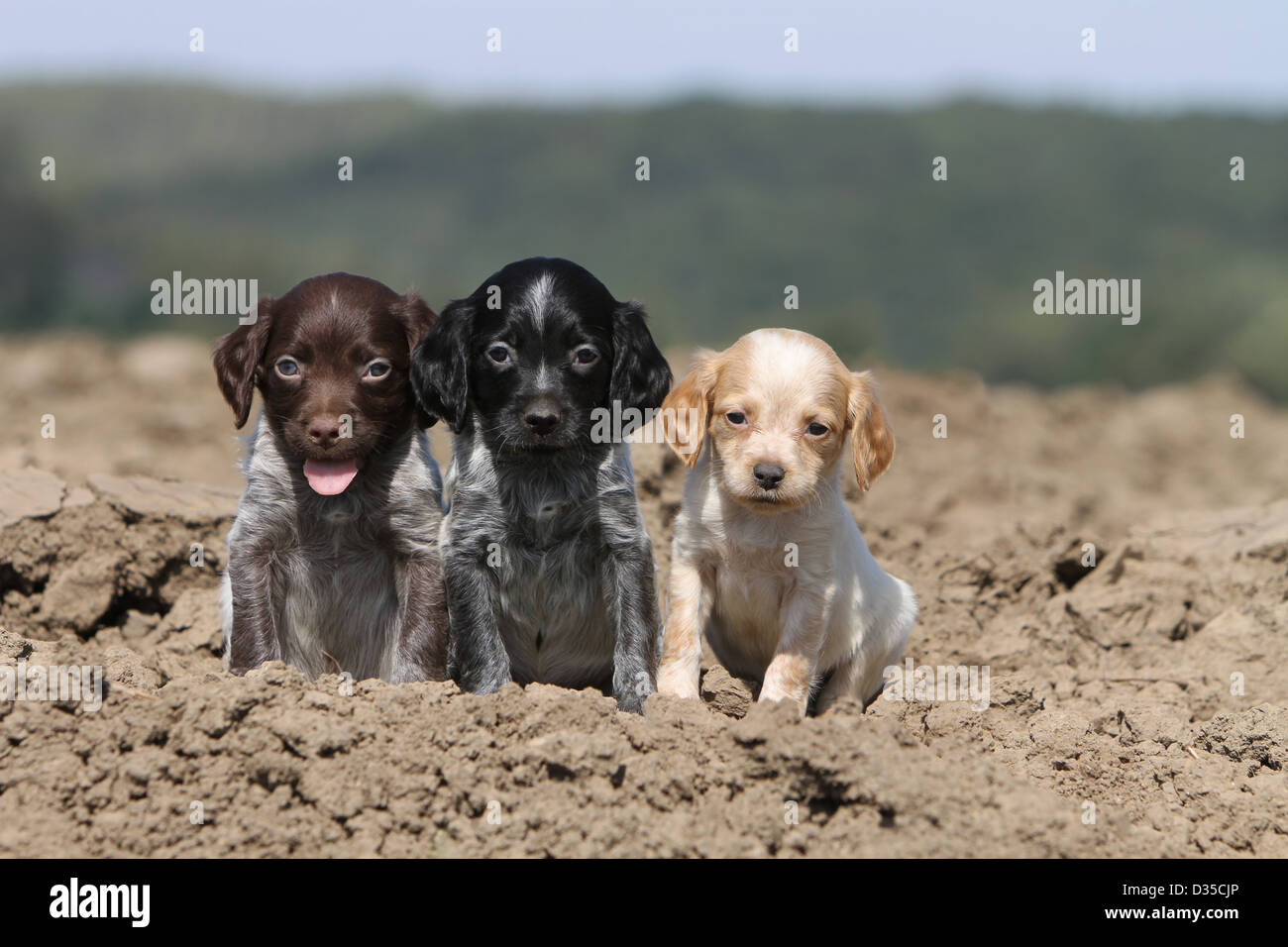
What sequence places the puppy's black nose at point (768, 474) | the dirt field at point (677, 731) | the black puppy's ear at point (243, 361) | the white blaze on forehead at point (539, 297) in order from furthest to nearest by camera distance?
1. the black puppy's ear at point (243, 361)
2. the white blaze on forehead at point (539, 297)
3. the puppy's black nose at point (768, 474)
4. the dirt field at point (677, 731)

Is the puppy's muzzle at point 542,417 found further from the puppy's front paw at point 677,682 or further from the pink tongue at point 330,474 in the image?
the puppy's front paw at point 677,682

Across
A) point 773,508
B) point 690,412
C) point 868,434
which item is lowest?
point 773,508

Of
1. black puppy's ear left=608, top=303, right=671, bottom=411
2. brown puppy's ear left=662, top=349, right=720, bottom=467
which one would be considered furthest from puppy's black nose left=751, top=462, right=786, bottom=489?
black puppy's ear left=608, top=303, right=671, bottom=411

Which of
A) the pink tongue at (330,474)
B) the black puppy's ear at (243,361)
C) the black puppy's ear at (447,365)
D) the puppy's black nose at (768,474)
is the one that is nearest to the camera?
the puppy's black nose at (768,474)

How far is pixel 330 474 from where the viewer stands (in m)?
5.83

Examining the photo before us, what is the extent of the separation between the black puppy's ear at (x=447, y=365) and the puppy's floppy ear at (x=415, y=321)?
12 cm

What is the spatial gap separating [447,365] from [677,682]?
166cm

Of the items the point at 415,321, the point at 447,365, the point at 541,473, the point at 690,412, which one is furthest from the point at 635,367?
the point at 415,321

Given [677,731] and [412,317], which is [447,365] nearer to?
[412,317]

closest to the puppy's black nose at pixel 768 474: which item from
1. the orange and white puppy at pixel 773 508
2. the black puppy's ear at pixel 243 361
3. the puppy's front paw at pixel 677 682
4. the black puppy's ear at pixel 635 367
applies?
the orange and white puppy at pixel 773 508

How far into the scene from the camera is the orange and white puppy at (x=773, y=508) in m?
5.62

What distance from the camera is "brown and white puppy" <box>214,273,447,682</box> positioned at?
5754 mm
